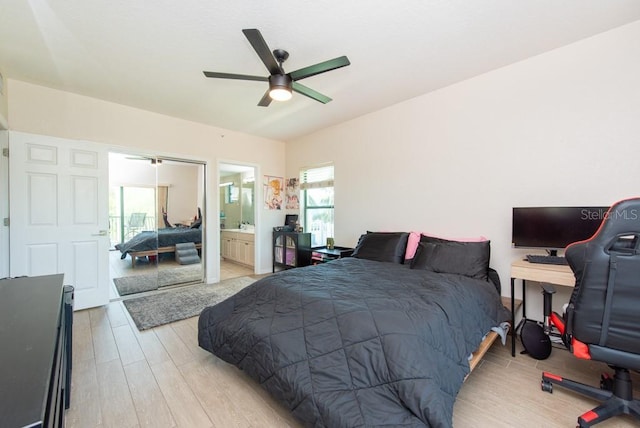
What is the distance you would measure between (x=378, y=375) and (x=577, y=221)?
222cm

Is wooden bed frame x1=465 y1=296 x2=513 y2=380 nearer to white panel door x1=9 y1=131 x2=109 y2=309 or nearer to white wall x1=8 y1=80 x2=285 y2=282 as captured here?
white wall x1=8 y1=80 x2=285 y2=282

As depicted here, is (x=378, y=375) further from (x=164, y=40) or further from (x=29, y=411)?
(x=164, y=40)

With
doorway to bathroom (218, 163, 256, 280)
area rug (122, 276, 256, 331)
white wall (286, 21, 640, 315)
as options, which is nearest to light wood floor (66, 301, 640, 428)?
area rug (122, 276, 256, 331)

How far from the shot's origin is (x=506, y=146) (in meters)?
2.74

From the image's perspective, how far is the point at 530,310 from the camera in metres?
2.64

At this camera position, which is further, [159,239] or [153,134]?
[159,239]

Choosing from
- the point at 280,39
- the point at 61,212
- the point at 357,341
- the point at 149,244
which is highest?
the point at 280,39

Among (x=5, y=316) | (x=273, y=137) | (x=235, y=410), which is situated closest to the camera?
(x=5, y=316)

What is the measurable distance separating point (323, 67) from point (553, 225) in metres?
2.43

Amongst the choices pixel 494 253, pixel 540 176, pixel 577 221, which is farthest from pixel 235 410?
pixel 540 176

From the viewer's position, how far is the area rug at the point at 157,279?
4.14 metres

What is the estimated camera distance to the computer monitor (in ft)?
7.15

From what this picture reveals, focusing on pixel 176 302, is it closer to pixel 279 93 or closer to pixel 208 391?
pixel 208 391

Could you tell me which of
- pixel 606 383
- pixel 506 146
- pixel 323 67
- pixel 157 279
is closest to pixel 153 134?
pixel 157 279
